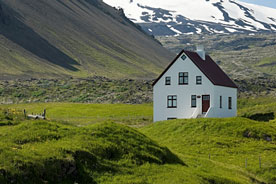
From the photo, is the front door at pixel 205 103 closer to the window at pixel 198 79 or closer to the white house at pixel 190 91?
the white house at pixel 190 91

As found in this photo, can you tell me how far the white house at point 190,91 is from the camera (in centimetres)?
6562

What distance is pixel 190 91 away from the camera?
66625mm

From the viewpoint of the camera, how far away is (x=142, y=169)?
2345 cm

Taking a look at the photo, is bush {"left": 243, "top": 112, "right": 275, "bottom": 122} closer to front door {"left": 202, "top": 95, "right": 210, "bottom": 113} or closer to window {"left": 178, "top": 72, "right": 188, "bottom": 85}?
front door {"left": 202, "top": 95, "right": 210, "bottom": 113}

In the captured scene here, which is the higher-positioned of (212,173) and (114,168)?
(114,168)

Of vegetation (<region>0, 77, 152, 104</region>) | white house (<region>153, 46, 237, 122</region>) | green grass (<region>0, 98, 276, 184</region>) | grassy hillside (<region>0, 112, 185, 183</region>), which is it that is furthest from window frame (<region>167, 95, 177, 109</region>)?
vegetation (<region>0, 77, 152, 104</region>)

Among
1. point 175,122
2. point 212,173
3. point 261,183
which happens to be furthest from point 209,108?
point 212,173

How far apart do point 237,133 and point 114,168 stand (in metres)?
28.9

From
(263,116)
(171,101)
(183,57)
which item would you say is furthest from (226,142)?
(183,57)

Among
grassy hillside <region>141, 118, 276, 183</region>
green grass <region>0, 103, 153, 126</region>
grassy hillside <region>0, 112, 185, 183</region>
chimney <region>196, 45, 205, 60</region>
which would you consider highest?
chimney <region>196, 45, 205, 60</region>

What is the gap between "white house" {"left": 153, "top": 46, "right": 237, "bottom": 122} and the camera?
65.6 meters

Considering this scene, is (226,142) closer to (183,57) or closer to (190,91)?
(190,91)

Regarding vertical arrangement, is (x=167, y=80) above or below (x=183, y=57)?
below

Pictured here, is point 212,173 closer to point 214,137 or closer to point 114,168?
point 114,168
